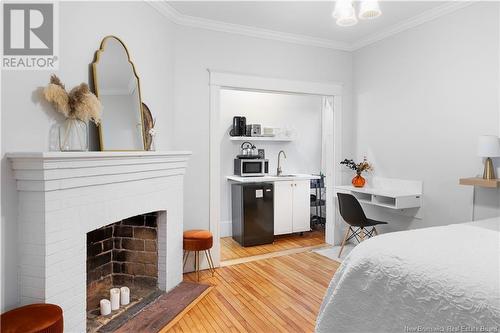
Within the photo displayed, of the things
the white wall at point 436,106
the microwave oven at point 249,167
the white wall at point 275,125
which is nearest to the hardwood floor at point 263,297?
the white wall at point 436,106

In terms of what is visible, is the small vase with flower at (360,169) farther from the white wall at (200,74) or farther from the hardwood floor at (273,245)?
the white wall at (200,74)

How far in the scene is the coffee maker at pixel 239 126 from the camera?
488 centimetres

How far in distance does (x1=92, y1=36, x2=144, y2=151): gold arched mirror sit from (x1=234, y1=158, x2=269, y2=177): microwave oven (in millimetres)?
2230

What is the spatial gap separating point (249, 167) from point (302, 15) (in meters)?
2.26

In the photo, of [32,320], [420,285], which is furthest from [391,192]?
[32,320]

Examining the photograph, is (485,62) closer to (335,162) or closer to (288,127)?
(335,162)

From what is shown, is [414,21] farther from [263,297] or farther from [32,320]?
[32,320]

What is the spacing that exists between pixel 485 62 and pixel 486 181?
3.65ft

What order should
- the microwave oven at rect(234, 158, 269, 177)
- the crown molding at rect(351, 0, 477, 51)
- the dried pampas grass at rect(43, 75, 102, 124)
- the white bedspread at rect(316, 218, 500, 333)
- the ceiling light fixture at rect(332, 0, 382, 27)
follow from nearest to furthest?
the white bedspread at rect(316, 218, 500, 333) → the dried pampas grass at rect(43, 75, 102, 124) → the ceiling light fixture at rect(332, 0, 382, 27) → the crown molding at rect(351, 0, 477, 51) → the microwave oven at rect(234, 158, 269, 177)

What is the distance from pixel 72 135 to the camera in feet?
6.45

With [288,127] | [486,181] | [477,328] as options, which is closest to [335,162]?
[288,127]

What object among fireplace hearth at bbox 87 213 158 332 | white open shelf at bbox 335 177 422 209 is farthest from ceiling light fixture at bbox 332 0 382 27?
fireplace hearth at bbox 87 213 158 332

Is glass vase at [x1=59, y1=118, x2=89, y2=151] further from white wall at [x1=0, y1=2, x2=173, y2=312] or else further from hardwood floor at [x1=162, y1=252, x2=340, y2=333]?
hardwood floor at [x1=162, y1=252, x2=340, y2=333]

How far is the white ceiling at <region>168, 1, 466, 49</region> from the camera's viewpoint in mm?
3133
